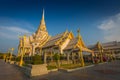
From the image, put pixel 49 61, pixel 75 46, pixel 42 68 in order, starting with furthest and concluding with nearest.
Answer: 1. pixel 75 46
2. pixel 49 61
3. pixel 42 68

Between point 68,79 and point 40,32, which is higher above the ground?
point 40,32

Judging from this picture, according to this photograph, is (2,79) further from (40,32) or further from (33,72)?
(40,32)

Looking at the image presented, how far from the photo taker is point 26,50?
1666 inches

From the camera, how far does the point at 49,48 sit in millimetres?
26047

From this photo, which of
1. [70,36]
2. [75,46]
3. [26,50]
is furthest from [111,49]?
[26,50]

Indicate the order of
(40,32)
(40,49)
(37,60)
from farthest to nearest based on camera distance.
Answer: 1. (40,32)
2. (40,49)
3. (37,60)

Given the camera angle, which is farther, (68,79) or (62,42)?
(62,42)

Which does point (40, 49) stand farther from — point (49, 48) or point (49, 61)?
point (49, 61)

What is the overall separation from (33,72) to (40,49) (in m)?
20.5

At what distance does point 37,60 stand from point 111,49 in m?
34.2

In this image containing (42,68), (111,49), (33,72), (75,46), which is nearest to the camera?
(33,72)

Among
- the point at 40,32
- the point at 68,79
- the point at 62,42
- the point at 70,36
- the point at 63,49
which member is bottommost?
the point at 68,79

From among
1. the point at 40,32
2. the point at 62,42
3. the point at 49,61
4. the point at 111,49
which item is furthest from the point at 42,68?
the point at 40,32

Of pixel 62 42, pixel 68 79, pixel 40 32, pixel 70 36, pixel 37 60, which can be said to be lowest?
pixel 68 79
